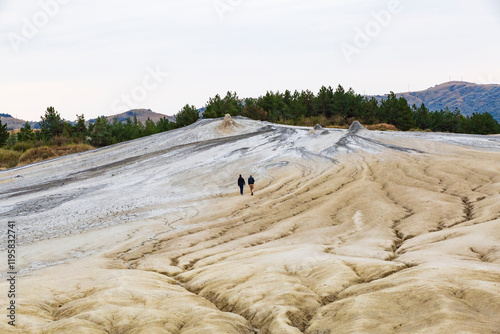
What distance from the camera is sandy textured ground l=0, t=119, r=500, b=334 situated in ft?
41.6

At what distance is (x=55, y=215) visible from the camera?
30641 mm

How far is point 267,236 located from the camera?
79.3ft

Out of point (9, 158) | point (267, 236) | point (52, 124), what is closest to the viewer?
point (267, 236)

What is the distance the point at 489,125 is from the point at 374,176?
7573 centimetres

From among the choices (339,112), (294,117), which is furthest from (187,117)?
(339,112)

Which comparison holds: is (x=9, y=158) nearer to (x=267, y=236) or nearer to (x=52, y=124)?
(x=52, y=124)

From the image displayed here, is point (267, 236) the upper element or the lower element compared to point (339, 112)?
lower

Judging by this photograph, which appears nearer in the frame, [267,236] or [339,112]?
[267,236]

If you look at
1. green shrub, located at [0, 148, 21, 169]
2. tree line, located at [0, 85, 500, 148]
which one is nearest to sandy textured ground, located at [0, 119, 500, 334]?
green shrub, located at [0, 148, 21, 169]

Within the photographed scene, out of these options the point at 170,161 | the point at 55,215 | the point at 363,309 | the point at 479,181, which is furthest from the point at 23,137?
the point at 363,309

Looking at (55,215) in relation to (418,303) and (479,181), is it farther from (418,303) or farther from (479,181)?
(479,181)

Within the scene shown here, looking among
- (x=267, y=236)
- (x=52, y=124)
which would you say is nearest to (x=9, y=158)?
(x=52, y=124)

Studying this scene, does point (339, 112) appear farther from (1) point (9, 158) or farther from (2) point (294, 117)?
(1) point (9, 158)

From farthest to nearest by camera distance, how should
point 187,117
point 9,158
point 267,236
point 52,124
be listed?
point 52,124, point 187,117, point 9,158, point 267,236
